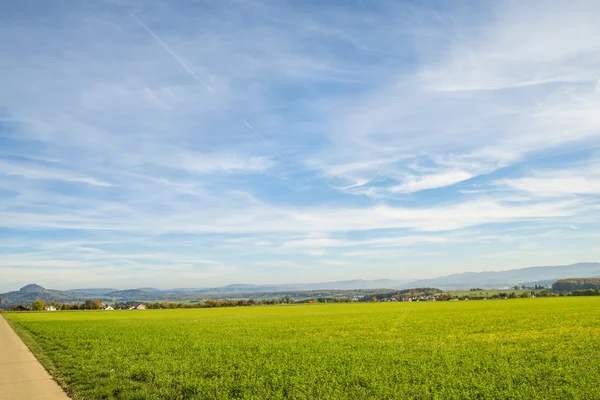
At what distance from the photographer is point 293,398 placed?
12.9 metres

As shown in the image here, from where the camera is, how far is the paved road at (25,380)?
45.6ft

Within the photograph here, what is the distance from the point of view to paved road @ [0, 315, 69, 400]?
45.6 feet

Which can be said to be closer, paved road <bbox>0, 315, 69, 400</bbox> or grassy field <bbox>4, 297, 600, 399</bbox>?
grassy field <bbox>4, 297, 600, 399</bbox>

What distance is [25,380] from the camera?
16.5 meters

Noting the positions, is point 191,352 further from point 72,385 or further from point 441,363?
point 441,363

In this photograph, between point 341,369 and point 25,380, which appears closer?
point 25,380

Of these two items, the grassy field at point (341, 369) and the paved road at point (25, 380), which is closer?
the grassy field at point (341, 369)

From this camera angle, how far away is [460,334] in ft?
101

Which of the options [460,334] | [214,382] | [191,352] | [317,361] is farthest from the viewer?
[460,334]

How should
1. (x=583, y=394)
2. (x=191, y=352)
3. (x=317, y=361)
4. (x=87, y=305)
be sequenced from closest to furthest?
(x=583, y=394) → (x=317, y=361) → (x=191, y=352) → (x=87, y=305)

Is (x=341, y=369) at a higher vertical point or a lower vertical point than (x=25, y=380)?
lower

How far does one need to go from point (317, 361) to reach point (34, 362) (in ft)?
49.3

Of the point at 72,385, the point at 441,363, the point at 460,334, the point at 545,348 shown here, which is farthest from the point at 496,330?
the point at 72,385

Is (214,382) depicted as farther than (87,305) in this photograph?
No
